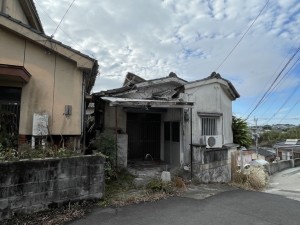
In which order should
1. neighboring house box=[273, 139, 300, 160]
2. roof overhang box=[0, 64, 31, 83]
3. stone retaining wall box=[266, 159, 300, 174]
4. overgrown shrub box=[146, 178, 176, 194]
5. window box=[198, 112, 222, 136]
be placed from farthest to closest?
neighboring house box=[273, 139, 300, 160] → stone retaining wall box=[266, 159, 300, 174] → window box=[198, 112, 222, 136] → overgrown shrub box=[146, 178, 176, 194] → roof overhang box=[0, 64, 31, 83]

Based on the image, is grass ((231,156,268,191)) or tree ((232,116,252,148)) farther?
tree ((232,116,252,148))

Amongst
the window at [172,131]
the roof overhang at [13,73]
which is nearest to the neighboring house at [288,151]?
the window at [172,131]

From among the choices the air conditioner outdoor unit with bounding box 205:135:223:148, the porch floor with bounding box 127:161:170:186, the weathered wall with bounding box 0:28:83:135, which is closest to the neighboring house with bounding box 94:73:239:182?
the air conditioner outdoor unit with bounding box 205:135:223:148

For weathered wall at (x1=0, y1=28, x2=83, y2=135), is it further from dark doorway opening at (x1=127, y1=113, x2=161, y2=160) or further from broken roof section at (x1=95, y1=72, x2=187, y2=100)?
dark doorway opening at (x1=127, y1=113, x2=161, y2=160)

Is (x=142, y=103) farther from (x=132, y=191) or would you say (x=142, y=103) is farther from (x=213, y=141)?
(x=213, y=141)

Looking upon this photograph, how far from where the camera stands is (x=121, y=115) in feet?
40.0

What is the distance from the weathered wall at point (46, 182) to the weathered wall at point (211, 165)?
4.99 m

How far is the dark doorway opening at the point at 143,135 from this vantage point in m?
13.4

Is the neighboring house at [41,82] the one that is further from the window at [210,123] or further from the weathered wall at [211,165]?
the window at [210,123]

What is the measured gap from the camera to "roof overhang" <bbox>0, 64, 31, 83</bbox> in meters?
7.98

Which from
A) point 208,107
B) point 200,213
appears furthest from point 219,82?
point 200,213

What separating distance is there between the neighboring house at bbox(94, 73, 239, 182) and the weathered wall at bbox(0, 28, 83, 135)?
1632 mm

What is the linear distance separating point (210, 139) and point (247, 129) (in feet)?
14.3

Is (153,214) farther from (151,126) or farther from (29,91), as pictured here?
(151,126)
